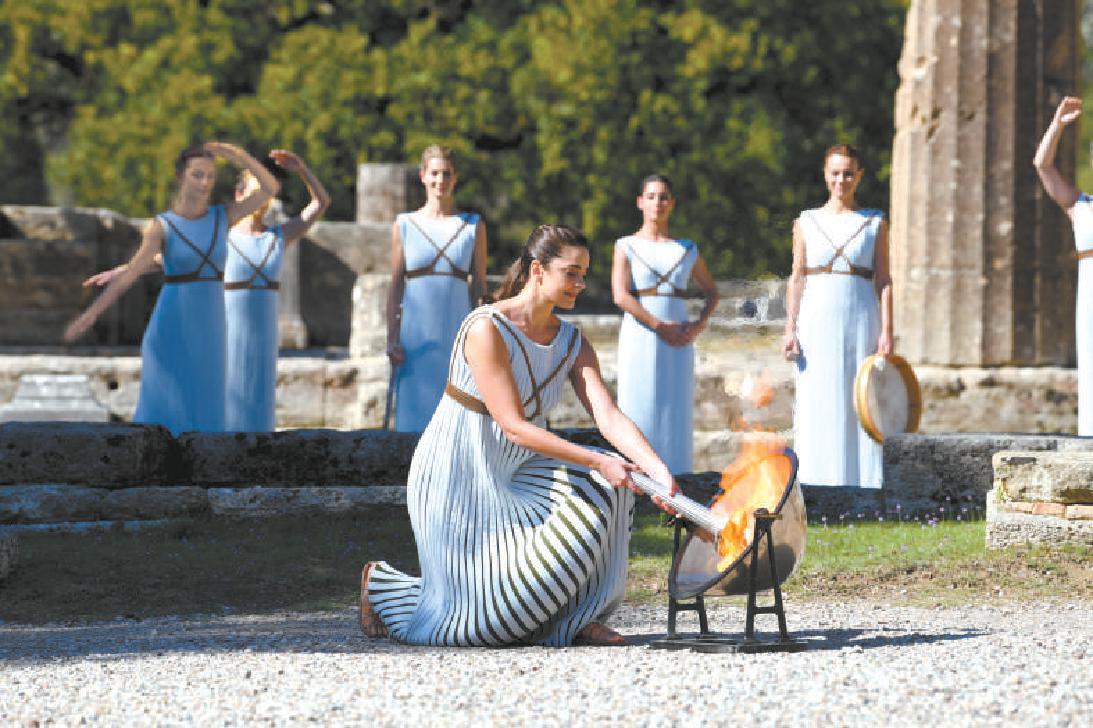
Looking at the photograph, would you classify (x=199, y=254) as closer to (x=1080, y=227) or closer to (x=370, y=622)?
(x=370, y=622)

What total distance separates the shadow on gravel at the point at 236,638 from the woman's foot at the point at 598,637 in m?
0.09

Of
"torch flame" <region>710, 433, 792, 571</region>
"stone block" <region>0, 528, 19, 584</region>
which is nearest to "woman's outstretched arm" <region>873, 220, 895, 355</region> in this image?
"torch flame" <region>710, 433, 792, 571</region>

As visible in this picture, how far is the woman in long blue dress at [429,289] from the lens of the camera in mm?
10312

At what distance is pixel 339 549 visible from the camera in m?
8.41

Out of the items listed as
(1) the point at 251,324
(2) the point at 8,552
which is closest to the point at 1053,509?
(2) the point at 8,552

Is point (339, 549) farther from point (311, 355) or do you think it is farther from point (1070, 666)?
point (311, 355)

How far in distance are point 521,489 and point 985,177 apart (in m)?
7.01

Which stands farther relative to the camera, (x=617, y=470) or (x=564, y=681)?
(x=617, y=470)

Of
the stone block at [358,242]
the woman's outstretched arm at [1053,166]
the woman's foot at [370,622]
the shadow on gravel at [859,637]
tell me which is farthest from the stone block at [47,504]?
the stone block at [358,242]

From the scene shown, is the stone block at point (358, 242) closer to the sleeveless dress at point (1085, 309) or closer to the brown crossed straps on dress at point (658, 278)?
the brown crossed straps on dress at point (658, 278)

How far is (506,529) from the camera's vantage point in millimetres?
6172

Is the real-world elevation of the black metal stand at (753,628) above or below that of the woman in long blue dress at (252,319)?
below

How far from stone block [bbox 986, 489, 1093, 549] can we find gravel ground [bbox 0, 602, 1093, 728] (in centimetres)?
144

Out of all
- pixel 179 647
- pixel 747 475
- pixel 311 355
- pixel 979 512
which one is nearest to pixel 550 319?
pixel 747 475
